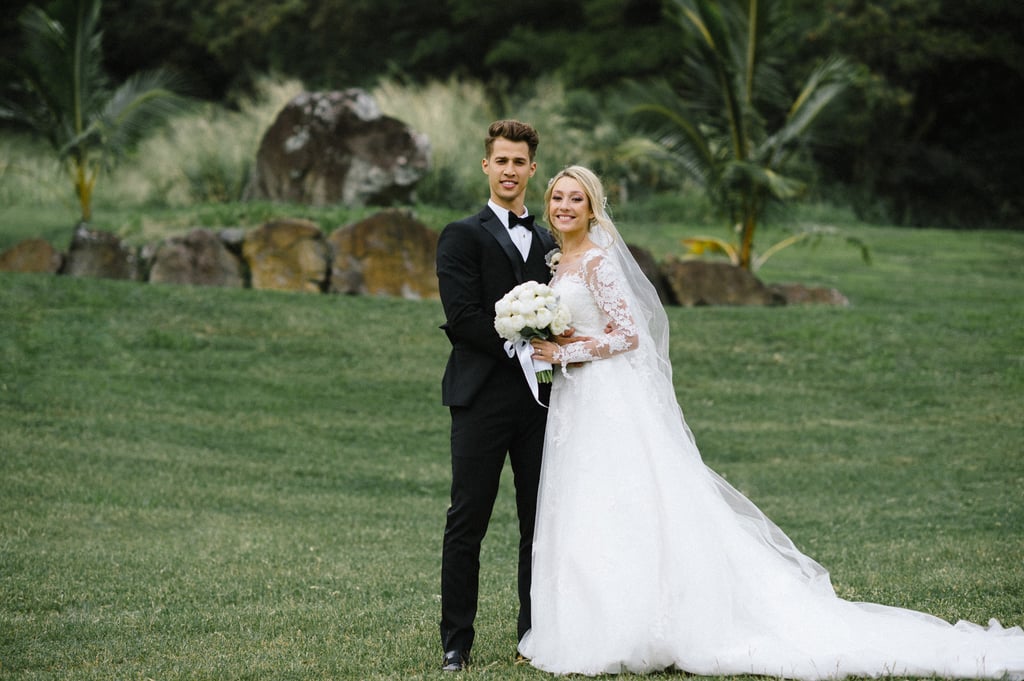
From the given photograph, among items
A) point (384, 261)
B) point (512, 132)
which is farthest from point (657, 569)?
point (384, 261)

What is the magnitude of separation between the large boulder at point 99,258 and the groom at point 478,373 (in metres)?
10.9

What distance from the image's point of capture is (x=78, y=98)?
1588cm

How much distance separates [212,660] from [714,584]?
2175 millimetres

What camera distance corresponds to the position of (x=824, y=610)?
16.1ft

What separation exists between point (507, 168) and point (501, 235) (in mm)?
287

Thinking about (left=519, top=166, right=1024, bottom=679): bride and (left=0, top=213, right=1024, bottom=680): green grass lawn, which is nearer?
(left=519, top=166, right=1024, bottom=679): bride

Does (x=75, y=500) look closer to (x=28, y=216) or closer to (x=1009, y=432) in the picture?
(x=1009, y=432)

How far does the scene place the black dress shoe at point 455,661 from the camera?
488cm

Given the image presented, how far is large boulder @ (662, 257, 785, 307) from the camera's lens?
49.7 ft

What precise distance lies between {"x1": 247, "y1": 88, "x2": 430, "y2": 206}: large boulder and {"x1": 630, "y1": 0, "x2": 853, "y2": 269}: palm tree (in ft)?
12.0

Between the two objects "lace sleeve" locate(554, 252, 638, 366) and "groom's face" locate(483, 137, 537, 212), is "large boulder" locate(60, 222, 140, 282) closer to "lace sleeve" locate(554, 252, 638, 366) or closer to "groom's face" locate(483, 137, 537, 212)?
"groom's face" locate(483, 137, 537, 212)

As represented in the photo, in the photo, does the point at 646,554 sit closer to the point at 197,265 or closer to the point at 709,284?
the point at 709,284

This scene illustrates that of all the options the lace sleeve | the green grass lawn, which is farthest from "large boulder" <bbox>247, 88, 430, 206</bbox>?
the lace sleeve

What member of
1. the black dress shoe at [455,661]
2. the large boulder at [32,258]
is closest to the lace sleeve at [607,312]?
the black dress shoe at [455,661]
